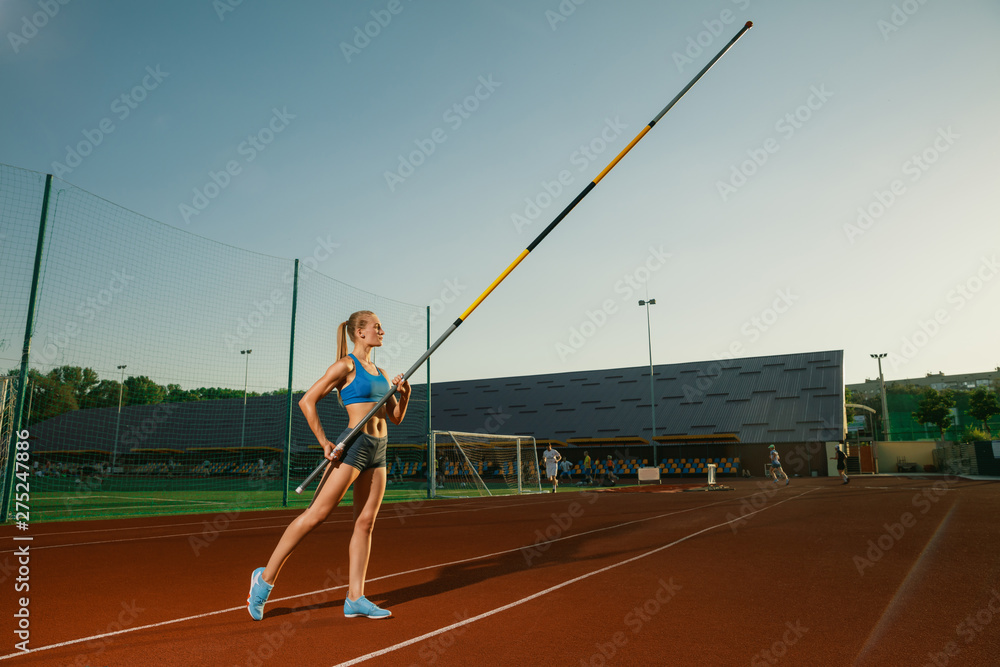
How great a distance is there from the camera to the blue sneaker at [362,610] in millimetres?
4219

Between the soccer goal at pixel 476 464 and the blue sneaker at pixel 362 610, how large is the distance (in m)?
19.3

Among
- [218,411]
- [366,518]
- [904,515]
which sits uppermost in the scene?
[218,411]

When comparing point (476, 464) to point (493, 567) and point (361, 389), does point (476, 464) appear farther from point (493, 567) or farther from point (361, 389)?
point (361, 389)

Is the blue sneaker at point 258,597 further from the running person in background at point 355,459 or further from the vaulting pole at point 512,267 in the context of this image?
the vaulting pole at point 512,267

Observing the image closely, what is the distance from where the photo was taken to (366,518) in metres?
4.28

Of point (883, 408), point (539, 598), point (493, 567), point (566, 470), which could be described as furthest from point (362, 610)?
point (883, 408)

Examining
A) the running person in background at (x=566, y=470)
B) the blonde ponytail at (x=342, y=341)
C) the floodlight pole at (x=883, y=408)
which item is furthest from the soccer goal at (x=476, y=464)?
the floodlight pole at (x=883, y=408)

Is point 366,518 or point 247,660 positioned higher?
point 366,518

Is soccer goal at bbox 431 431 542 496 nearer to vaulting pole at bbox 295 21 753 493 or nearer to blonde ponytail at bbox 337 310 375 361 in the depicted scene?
vaulting pole at bbox 295 21 753 493

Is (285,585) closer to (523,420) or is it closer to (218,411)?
(218,411)

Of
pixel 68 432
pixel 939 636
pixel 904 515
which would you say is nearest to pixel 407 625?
pixel 939 636

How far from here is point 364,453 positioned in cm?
416

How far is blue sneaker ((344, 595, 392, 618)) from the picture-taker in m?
4.22

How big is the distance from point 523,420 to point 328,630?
41.2m
